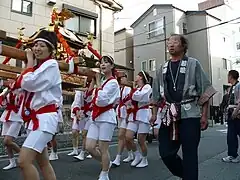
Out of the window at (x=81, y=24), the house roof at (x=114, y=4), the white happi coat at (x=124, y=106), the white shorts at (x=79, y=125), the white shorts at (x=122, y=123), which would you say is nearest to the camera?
the white shorts at (x=122, y=123)

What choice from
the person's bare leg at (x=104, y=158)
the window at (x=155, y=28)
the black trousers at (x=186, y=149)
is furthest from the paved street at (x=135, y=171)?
the window at (x=155, y=28)

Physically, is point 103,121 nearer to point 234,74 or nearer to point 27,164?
point 27,164

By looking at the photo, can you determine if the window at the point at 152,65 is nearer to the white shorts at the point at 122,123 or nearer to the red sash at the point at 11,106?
the white shorts at the point at 122,123

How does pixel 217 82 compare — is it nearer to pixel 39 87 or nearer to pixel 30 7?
pixel 30 7

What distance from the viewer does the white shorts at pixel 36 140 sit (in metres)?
2.86

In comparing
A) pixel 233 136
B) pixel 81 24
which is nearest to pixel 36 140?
pixel 233 136

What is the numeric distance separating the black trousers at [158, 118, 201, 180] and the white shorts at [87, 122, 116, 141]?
49.6 inches

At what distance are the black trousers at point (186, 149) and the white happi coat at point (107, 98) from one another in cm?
132

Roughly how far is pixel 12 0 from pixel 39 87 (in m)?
9.47

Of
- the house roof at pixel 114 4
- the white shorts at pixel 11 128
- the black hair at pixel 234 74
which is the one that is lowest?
the white shorts at pixel 11 128

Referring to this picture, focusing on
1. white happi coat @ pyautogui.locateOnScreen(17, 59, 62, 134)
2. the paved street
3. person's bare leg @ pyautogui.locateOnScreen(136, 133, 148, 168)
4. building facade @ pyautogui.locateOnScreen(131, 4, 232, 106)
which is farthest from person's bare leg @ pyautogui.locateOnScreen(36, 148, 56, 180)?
building facade @ pyautogui.locateOnScreen(131, 4, 232, 106)

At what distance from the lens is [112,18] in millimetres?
15258

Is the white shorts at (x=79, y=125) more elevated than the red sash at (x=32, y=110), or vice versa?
the red sash at (x=32, y=110)

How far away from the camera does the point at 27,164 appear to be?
9.21 ft
